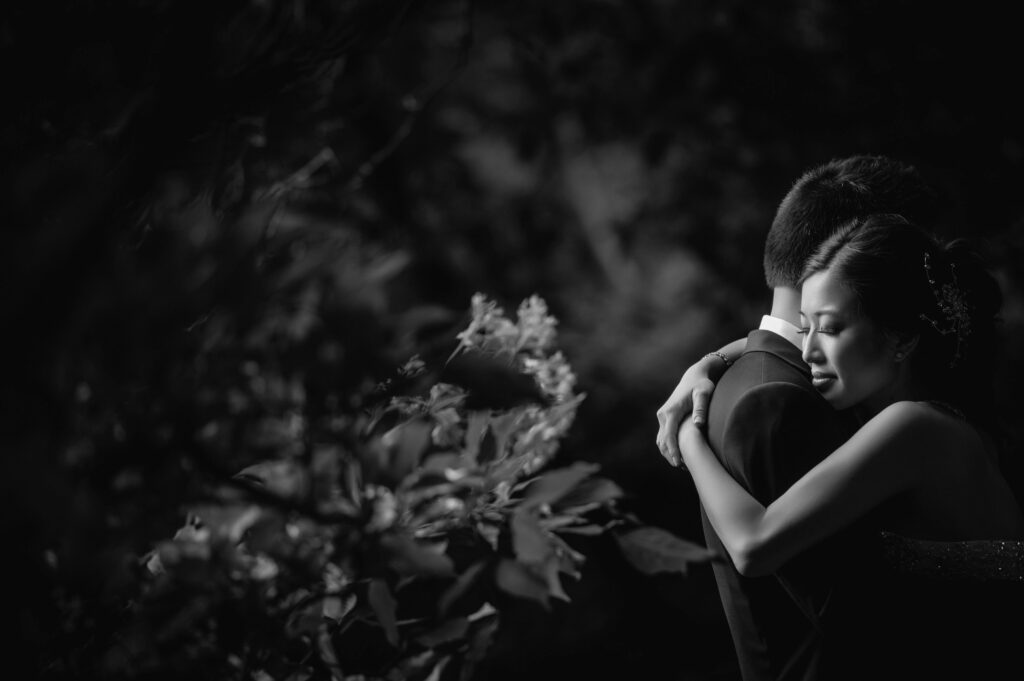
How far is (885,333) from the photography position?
4.46 ft

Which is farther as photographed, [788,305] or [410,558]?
[788,305]

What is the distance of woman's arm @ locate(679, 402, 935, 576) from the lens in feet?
3.92

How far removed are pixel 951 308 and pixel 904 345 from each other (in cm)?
9

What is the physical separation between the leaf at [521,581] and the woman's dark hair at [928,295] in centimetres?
74

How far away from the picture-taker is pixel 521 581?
2.66ft

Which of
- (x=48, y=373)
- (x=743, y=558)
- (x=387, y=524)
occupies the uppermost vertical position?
(x=48, y=373)

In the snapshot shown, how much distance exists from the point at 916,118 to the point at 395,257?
2.59 meters

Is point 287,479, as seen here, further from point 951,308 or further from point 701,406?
point 951,308

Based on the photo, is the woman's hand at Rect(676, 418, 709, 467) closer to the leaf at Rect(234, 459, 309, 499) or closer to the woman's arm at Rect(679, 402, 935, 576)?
the woman's arm at Rect(679, 402, 935, 576)

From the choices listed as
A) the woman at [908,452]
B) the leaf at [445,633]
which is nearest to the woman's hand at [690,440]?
the woman at [908,452]

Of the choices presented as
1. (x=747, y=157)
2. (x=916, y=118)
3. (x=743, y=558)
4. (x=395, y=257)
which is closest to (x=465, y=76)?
(x=747, y=157)

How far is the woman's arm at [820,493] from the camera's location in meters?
1.19

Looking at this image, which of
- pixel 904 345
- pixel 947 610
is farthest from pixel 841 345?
pixel 947 610

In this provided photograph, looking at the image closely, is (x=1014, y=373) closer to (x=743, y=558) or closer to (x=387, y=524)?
(x=743, y=558)
